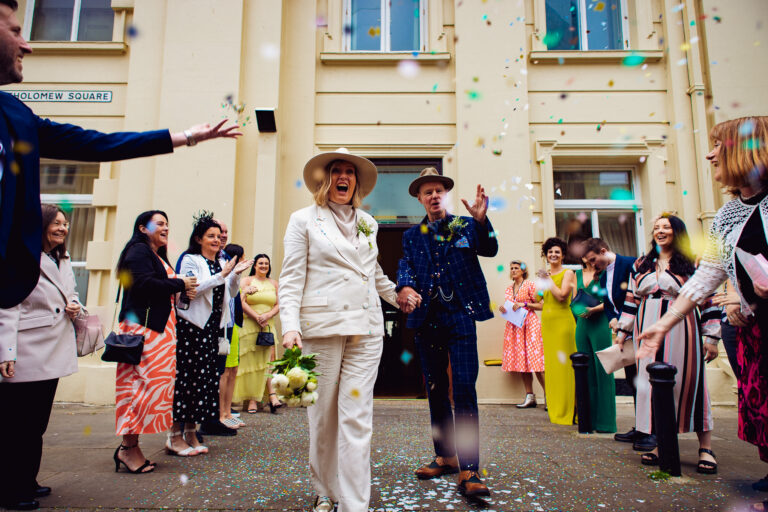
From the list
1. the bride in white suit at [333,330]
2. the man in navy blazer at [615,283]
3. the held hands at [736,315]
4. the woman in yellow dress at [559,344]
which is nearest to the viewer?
the bride in white suit at [333,330]

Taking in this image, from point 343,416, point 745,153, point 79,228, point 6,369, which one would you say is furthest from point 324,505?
point 79,228

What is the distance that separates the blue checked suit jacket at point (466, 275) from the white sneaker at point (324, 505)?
124 cm

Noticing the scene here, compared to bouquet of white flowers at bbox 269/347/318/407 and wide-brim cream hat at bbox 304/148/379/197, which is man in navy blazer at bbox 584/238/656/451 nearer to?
wide-brim cream hat at bbox 304/148/379/197

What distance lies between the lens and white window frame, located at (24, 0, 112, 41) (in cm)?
793

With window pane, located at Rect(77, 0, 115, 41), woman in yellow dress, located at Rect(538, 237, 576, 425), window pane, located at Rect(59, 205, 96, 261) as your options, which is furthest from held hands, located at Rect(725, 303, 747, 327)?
window pane, located at Rect(77, 0, 115, 41)

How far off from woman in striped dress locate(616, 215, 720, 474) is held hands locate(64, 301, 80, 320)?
4.27m

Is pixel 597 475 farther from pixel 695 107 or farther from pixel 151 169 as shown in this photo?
pixel 151 169

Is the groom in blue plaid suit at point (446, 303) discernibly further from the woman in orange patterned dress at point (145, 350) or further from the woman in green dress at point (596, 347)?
the woman in green dress at point (596, 347)

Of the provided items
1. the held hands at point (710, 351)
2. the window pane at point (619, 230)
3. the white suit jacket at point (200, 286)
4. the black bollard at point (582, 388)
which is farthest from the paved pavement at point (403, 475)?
the window pane at point (619, 230)

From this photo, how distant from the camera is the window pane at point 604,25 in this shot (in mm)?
7984

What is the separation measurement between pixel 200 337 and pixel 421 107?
5.14 metres

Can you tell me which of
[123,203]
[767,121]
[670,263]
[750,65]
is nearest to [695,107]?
[750,65]

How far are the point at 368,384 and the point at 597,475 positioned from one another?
6.61 ft

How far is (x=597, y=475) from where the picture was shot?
11.2ft
